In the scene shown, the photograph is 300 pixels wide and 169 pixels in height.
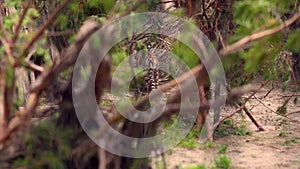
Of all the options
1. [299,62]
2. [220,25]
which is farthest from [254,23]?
[299,62]

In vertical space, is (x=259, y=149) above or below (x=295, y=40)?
below

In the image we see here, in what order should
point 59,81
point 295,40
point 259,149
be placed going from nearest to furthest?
point 59,81
point 295,40
point 259,149

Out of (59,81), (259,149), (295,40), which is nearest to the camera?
(59,81)

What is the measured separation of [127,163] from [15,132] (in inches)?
32.4

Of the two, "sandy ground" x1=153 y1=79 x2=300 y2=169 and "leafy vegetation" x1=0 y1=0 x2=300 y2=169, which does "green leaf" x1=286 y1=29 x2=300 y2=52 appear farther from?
"sandy ground" x1=153 y1=79 x2=300 y2=169

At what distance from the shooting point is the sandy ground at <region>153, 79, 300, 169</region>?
569 centimetres

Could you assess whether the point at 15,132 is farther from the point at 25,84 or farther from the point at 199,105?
the point at 25,84

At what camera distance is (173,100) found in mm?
3193

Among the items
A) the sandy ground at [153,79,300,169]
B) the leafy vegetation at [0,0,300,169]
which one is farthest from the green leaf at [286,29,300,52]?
the sandy ground at [153,79,300,169]

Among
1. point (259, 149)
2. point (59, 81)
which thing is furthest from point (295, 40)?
point (259, 149)

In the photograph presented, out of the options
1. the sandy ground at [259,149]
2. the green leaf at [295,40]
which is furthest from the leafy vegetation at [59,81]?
the sandy ground at [259,149]

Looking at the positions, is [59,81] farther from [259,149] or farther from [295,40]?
[259,149]

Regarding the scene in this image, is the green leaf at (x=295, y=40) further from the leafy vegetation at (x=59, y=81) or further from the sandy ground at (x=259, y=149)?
the sandy ground at (x=259, y=149)

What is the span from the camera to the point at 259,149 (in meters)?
6.29
